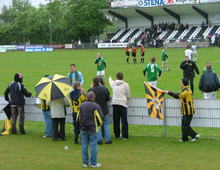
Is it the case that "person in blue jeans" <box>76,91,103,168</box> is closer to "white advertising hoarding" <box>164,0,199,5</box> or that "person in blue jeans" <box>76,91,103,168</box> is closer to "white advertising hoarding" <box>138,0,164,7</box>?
"white advertising hoarding" <box>164,0,199,5</box>

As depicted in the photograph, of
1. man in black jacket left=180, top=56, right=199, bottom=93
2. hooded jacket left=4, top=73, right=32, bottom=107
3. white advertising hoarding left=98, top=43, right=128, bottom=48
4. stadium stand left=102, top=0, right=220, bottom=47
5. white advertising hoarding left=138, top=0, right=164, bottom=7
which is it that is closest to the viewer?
hooded jacket left=4, top=73, right=32, bottom=107

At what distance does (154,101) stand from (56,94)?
8.96 feet

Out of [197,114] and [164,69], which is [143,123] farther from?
[164,69]

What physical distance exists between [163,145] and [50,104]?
337cm

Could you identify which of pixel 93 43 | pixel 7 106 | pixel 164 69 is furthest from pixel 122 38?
pixel 7 106

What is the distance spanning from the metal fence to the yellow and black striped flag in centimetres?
16

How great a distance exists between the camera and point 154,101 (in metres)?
11.4

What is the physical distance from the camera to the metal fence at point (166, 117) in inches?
437

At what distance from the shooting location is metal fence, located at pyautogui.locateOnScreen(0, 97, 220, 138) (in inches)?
437

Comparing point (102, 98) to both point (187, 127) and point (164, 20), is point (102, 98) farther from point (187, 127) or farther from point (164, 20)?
point (164, 20)

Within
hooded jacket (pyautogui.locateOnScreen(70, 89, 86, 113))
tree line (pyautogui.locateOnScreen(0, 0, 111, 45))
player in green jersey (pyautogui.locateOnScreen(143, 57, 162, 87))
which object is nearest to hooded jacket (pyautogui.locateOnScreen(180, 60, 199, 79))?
player in green jersey (pyautogui.locateOnScreen(143, 57, 162, 87))

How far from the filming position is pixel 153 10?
68.4 m

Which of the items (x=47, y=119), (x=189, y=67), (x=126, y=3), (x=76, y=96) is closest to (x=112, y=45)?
(x=126, y=3)

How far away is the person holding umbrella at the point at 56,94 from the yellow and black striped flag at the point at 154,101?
2.25m
